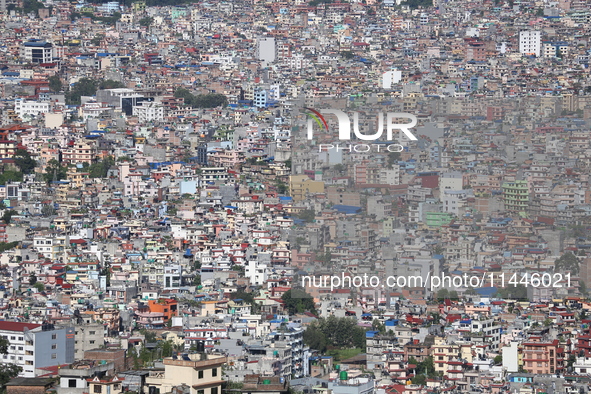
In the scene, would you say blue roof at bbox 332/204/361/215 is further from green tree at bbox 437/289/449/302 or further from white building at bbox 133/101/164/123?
white building at bbox 133/101/164/123

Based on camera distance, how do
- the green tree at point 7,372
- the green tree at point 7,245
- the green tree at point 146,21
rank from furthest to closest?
the green tree at point 146,21, the green tree at point 7,245, the green tree at point 7,372

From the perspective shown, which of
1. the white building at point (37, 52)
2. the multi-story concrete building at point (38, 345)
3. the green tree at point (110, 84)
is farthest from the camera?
the white building at point (37, 52)

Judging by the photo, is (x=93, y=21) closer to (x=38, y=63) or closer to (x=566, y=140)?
(x=38, y=63)

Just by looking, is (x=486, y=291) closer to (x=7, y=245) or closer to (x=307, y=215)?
(x=307, y=215)

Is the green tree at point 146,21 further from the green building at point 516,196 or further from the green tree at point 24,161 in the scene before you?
the green building at point 516,196

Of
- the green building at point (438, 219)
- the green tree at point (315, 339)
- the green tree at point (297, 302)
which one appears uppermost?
the green building at point (438, 219)

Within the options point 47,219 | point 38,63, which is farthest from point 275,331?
point 38,63

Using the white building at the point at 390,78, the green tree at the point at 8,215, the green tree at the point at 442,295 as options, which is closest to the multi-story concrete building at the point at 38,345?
the green tree at the point at 442,295
